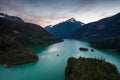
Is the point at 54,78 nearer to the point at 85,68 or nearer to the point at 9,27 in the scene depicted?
the point at 85,68

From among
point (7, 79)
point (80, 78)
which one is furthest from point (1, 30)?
point (80, 78)

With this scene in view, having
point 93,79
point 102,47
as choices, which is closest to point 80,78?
point 93,79

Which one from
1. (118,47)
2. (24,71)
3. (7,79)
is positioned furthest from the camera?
(118,47)

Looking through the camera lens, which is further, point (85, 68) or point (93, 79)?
point (85, 68)

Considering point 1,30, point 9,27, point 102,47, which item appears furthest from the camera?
point 9,27

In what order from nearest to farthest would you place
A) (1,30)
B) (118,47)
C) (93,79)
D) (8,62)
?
(93,79), (8,62), (118,47), (1,30)

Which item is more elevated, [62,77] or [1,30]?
[1,30]

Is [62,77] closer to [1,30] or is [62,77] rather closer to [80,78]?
[80,78]

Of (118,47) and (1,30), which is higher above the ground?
(1,30)

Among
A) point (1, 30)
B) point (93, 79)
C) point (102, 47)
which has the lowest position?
point (102, 47)
